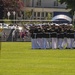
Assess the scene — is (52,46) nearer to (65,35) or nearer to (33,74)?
(65,35)

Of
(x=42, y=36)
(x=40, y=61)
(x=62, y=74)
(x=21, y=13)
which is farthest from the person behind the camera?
(x=21, y=13)

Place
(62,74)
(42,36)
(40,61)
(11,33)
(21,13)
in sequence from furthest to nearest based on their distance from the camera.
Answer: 1. (21,13)
2. (11,33)
3. (42,36)
4. (40,61)
5. (62,74)

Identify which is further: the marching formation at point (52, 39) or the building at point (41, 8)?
the building at point (41, 8)

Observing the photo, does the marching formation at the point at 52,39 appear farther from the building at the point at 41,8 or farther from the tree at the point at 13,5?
the building at the point at 41,8

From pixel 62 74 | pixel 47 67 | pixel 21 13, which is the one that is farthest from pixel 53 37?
pixel 21 13

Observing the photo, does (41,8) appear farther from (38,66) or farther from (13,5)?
(38,66)

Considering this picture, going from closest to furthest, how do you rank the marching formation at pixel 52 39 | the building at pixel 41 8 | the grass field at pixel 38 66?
1. the grass field at pixel 38 66
2. the marching formation at pixel 52 39
3. the building at pixel 41 8

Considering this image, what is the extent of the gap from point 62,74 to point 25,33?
99.1 feet

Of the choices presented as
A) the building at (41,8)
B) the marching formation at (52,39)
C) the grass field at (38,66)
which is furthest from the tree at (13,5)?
the grass field at (38,66)

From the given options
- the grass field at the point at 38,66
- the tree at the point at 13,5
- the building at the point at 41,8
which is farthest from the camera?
the building at the point at 41,8

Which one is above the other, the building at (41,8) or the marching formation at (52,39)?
the building at (41,8)

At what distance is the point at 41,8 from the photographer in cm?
9175

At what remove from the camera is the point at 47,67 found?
68.2 feet

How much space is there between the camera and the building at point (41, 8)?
88.1 m
